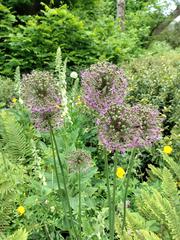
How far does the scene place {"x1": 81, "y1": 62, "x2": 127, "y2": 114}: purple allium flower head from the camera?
154 centimetres

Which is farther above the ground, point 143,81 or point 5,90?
point 143,81

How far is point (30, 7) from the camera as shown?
27.7ft

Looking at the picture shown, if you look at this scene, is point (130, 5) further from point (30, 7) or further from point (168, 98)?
point (168, 98)

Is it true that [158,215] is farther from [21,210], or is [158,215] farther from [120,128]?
[120,128]

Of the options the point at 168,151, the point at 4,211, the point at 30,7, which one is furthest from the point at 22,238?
the point at 30,7

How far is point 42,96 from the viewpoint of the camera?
1607 millimetres

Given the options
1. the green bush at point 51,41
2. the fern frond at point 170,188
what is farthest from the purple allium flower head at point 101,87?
the green bush at point 51,41

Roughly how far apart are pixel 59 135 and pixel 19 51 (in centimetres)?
382

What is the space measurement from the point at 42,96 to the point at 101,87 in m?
0.22

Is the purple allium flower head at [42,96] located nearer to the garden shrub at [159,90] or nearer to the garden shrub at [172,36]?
the garden shrub at [159,90]

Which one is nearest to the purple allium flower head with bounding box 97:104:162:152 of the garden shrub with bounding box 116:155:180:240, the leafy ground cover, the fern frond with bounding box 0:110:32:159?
the leafy ground cover

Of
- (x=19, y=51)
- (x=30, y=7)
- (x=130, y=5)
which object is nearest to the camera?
(x=19, y=51)

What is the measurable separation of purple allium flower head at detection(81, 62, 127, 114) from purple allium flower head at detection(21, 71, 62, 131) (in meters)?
0.14

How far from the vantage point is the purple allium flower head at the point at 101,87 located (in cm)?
154
